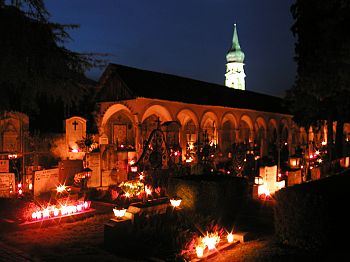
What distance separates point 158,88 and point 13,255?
48.9ft

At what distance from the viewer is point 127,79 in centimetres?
1978

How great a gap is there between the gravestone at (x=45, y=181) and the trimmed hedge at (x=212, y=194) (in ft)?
16.2

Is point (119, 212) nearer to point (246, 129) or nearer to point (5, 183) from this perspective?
point (5, 183)

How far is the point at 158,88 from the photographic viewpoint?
20922mm

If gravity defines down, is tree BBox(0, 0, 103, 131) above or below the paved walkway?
above

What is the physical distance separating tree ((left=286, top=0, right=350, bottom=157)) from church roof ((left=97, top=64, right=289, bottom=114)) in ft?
19.0

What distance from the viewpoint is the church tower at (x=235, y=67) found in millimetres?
70125

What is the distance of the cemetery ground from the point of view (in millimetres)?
6977

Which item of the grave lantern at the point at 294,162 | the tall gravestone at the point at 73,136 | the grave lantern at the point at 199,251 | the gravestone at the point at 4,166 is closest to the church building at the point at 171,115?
the grave lantern at the point at 294,162

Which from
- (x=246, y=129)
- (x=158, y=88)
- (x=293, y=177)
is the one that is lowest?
(x=293, y=177)

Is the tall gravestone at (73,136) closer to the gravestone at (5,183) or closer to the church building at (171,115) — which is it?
the church building at (171,115)

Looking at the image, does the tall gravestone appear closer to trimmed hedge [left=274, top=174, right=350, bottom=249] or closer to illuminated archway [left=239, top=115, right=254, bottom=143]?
illuminated archway [left=239, top=115, right=254, bottom=143]

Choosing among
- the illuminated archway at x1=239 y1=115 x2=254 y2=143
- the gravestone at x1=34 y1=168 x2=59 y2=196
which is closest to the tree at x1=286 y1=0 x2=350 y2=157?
the illuminated archway at x1=239 y1=115 x2=254 y2=143

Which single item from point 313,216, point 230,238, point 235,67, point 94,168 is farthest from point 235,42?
point 313,216
